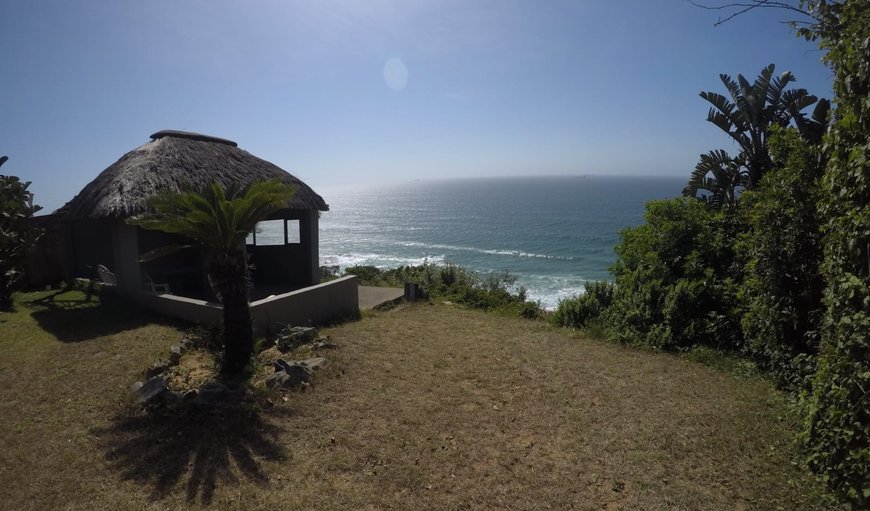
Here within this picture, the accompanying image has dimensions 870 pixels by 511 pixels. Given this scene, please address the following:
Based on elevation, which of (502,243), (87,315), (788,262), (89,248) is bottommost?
(502,243)

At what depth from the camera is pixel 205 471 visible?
4746 mm

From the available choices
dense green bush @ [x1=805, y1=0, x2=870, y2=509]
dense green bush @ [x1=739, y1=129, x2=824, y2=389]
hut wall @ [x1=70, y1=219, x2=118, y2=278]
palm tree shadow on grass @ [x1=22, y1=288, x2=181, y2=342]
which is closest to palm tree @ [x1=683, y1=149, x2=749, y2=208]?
dense green bush @ [x1=739, y1=129, x2=824, y2=389]

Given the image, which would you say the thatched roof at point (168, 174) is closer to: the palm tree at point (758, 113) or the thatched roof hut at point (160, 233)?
the thatched roof hut at point (160, 233)

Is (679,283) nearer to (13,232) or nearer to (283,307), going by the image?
(283,307)

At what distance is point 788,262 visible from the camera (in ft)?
22.8

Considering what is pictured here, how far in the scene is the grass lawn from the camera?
4395mm

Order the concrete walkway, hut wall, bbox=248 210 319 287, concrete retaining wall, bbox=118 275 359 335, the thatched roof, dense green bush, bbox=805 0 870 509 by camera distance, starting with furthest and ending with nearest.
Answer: hut wall, bbox=248 210 319 287
the concrete walkway
the thatched roof
concrete retaining wall, bbox=118 275 359 335
dense green bush, bbox=805 0 870 509

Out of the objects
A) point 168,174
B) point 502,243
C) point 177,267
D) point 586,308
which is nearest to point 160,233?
point 177,267

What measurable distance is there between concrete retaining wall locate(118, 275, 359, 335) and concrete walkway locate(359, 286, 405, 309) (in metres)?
1.29

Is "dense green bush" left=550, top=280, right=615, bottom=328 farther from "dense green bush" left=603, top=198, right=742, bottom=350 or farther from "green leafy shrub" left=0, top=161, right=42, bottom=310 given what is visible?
"green leafy shrub" left=0, top=161, right=42, bottom=310

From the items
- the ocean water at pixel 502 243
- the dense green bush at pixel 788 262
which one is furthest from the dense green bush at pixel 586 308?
the ocean water at pixel 502 243

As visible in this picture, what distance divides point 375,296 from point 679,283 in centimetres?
806

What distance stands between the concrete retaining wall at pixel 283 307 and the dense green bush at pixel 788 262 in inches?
322

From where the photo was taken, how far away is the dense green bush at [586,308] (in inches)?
445
